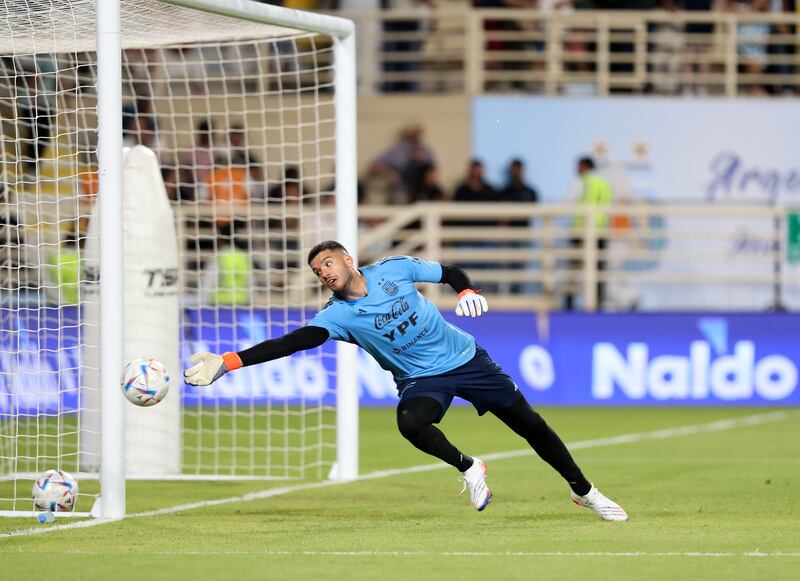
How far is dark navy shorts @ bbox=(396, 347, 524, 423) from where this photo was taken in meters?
9.46

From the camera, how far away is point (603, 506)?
942 cm

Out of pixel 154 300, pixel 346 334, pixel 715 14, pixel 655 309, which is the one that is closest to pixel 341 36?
pixel 154 300

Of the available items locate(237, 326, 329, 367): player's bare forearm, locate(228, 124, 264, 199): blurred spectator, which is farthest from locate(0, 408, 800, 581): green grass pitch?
locate(228, 124, 264, 199): blurred spectator

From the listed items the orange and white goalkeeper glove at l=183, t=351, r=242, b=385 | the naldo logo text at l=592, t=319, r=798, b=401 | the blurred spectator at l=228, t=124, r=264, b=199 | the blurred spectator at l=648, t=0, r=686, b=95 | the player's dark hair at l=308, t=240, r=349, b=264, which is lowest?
the naldo logo text at l=592, t=319, r=798, b=401

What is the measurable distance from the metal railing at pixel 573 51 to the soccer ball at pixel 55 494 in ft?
50.9

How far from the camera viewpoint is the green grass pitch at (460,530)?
755 centimetres

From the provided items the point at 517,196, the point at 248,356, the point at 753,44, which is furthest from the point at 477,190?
the point at 248,356

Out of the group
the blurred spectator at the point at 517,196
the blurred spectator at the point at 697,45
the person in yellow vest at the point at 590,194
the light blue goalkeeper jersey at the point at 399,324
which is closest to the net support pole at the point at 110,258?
the light blue goalkeeper jersey at the point at 399,324

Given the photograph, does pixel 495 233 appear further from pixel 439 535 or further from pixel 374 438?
pixel 439 535

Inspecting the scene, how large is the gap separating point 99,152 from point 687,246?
1406cm

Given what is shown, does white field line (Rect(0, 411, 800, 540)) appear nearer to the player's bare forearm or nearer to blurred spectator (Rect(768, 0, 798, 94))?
the player's bare forearm

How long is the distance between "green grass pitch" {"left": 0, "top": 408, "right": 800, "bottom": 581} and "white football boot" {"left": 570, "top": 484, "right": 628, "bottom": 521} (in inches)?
3.2

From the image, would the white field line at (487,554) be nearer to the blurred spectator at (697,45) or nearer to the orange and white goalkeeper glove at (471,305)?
the orange and white goalkeeper glove at (471,305)

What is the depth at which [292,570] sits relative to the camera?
24.6ft
